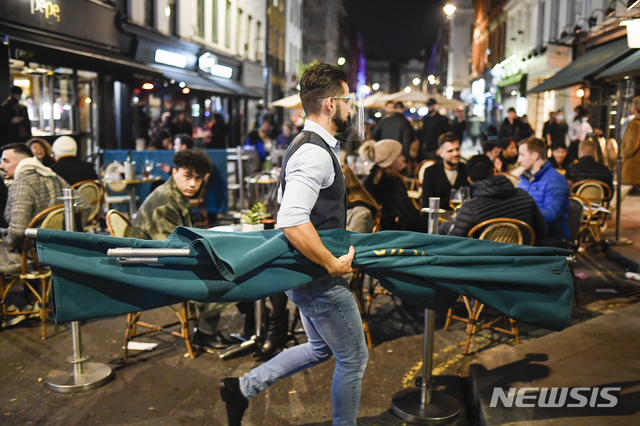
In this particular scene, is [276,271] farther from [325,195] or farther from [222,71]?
[222,71]

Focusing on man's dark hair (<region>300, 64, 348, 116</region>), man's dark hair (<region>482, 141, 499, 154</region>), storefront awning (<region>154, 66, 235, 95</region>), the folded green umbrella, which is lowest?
the folded green umbrella

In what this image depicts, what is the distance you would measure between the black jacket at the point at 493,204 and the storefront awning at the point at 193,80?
46.2ft

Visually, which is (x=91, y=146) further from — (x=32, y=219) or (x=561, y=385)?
(x=561, y=385)

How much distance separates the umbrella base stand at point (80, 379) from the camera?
451cm

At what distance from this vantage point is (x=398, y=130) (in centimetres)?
1267

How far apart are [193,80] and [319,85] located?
61.9 feet

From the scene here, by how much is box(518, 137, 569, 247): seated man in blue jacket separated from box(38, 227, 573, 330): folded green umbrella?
2.68 meters

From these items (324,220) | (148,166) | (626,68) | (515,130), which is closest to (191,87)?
(148,166)

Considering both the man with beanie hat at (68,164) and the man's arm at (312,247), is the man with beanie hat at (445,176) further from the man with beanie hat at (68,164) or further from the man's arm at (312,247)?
the man with beanie hat at (68,164)

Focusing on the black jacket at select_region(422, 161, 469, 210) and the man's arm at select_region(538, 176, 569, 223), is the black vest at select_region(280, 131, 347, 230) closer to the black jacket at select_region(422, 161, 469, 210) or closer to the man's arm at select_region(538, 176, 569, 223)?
the man's arm at select_region(538, 176, 569, 223)

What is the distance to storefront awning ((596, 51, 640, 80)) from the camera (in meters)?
10.8

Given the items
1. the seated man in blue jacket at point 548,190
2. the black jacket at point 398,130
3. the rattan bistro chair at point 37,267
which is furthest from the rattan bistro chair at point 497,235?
the black jacket at point 398,130

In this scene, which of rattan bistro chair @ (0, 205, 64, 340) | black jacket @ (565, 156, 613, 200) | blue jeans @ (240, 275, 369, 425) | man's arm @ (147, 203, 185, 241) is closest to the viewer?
blue jeans @ (240, 275, 369, 425)

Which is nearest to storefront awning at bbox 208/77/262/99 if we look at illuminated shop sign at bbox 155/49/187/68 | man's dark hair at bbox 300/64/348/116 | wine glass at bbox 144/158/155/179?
illuminated shop sign at bbox 155/49/187/68
